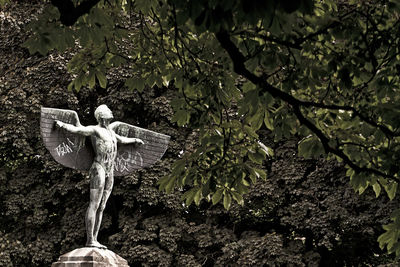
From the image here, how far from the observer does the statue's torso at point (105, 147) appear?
9.03m

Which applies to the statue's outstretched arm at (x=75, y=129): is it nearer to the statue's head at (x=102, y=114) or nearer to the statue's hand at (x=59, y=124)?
the statue's hand at (x=59, y=124)

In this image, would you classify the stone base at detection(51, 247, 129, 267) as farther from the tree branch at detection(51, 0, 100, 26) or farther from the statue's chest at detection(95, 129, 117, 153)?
the tree branch at detection(51, 0, 100, 26)

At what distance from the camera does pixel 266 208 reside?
15250 mm

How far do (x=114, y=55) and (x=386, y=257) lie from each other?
1089 cm

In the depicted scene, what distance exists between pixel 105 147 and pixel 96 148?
0.41 feet

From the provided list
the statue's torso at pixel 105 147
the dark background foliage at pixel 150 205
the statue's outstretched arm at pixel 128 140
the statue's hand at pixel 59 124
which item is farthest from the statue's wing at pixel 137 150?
the dark background foliage at pixel 150 205

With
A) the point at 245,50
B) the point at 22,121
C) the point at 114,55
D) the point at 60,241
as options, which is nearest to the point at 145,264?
the point at 60,241

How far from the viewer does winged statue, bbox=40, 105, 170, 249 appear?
8.85 metres

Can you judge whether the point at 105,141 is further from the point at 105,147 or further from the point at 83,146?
the point at 83,146

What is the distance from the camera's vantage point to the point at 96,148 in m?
9.05

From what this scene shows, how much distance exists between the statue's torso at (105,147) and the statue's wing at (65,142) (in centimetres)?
19

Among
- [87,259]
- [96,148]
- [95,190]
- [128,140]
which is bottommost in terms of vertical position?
[87,259]

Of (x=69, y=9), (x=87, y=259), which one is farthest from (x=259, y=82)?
(x=87, y=259)

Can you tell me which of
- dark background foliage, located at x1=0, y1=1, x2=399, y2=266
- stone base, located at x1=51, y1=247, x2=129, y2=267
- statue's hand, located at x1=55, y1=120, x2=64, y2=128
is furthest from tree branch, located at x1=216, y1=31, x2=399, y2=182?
dark background foliage, located at x1=0, y1=1, x2=399, y2=266
